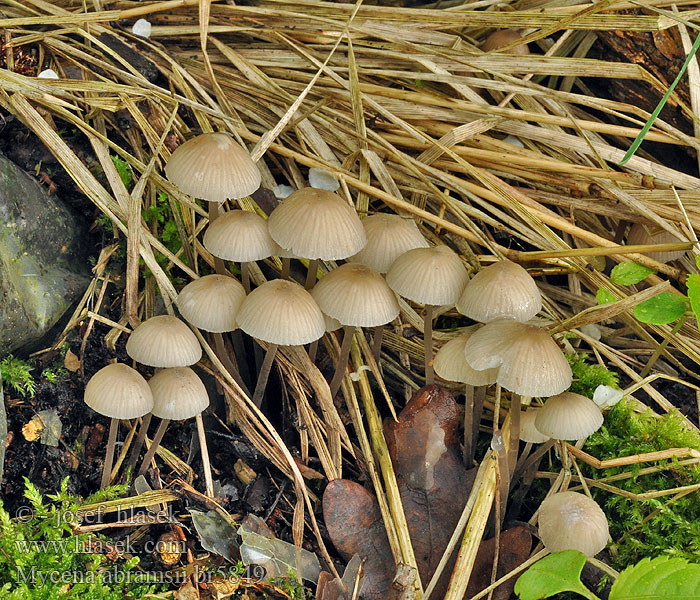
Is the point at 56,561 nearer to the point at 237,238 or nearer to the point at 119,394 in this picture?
the point at 119,394

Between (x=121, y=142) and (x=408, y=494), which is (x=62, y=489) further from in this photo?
(x=121, y=142)

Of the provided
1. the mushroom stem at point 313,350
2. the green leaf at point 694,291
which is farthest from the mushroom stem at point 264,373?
the green leaf at point 694,291

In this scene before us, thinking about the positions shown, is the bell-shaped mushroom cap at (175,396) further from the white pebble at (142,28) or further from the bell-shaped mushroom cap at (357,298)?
the white pebble at (142,28)

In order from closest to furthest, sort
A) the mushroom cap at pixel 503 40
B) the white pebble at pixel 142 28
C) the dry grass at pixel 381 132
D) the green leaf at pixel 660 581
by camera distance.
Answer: the green leaf at pixel 660 581, the dry grass at pixel 381 132, the white pebble at pixel 142 28, the mushroom cap at pixel 503 40

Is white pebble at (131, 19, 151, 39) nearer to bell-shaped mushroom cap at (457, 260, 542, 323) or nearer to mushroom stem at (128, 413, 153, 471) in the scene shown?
mushroom stem at (128, 413, 153, 471)

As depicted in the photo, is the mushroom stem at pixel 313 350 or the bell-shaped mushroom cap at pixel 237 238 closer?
the bell-shaped mushroom cap at pixel 237 238

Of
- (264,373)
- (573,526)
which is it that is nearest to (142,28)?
→ (264,373)
